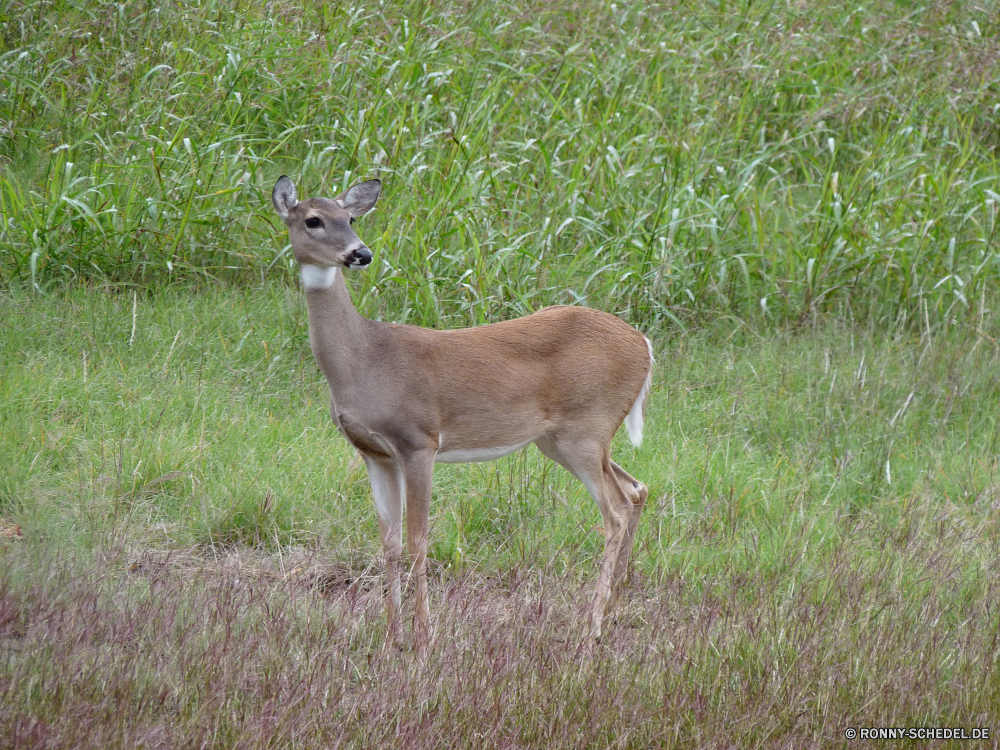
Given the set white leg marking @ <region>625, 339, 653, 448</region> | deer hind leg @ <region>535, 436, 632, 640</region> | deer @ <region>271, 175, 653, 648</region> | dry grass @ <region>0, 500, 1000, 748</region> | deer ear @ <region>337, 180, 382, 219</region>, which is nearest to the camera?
dry grass @ <region>0, 500, 1000, 748</region>

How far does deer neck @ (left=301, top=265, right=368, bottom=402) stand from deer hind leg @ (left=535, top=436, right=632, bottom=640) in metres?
0.92

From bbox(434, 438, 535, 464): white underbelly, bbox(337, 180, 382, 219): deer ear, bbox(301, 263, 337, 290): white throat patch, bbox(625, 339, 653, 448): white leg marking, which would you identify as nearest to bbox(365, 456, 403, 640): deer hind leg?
bbox(434, 438, 535, 464): white underbelly

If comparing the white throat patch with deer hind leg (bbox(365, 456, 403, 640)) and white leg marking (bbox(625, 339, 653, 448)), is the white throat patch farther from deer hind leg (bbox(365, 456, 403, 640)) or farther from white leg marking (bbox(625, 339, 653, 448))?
white leg marking (bbox(625, 339, 653, 448))

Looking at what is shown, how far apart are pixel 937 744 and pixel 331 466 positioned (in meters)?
2.70

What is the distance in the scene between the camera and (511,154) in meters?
Result: 7.55

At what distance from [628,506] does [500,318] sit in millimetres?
1945

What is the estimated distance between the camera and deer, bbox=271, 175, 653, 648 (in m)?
4.00

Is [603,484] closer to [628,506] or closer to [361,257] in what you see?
[628,506]

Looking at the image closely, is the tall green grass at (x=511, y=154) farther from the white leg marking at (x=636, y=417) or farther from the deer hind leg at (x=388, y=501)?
the deer hind leg at (x=388, y=501)

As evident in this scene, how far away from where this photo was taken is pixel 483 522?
15.9ft

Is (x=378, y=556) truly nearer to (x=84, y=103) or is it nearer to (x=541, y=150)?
(x=541, y=150)

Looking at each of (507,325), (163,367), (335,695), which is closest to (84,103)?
(163,367)

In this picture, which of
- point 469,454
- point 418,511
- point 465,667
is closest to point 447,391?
point 469,454

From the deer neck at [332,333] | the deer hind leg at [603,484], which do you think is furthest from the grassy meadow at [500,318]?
the deer neck at [332,333]
